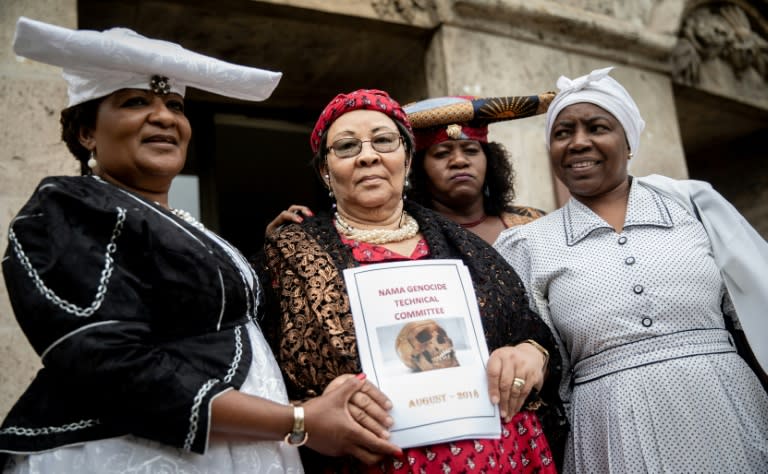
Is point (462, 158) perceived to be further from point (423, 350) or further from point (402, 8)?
point (423, 350)

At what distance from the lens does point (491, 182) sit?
3.58 metres

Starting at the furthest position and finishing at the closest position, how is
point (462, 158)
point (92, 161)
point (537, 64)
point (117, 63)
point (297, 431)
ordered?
point (537, 64), point (462, 158), point (92, 161), point (117, 63), point (297, 431)

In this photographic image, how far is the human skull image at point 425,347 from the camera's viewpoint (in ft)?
6.33

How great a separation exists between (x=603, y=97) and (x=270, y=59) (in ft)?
7.37

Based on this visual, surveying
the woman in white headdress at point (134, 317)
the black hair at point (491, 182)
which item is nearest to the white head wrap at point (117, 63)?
the woman in white headdress at point (134, 317)

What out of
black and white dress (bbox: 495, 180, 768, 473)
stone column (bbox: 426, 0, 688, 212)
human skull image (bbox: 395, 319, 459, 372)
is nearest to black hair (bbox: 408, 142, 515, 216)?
stone column (bbox: 426, 0, 688, 212)

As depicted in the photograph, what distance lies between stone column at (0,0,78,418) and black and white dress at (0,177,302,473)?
51.2 inches

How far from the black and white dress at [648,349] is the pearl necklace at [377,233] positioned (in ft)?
1.64

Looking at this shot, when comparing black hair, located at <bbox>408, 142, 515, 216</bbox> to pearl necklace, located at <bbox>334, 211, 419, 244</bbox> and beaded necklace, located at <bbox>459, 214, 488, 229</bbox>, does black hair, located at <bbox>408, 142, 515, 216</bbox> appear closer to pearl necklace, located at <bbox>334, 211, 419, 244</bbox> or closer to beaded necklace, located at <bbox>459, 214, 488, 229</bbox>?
beaded necklace, located at <bbox>459, 214, 488, 229</bbox>


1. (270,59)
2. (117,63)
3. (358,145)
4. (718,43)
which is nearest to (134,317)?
(117,63)

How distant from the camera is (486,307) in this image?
85.0 inches

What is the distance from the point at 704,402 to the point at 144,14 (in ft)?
10.1

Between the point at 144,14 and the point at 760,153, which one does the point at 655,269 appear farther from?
the point at 760,153

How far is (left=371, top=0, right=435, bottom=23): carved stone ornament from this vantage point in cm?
405
